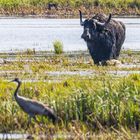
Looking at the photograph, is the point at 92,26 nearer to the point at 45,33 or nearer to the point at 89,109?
the point at 89,109

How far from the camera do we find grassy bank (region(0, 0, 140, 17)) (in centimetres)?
5975

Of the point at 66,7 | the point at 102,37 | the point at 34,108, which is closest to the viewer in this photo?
the point at 34,108

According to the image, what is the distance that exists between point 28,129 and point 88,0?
153 ft

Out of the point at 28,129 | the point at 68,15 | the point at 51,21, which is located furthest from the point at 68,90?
the point at 68,15

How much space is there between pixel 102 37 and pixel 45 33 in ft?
57.0

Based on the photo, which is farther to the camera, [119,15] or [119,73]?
[119,15]

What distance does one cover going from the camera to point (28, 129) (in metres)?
15.8

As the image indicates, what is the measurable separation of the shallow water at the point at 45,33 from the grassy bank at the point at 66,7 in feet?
12.3

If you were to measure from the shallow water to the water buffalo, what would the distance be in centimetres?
571

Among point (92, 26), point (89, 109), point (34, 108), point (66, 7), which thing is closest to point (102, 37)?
point (92, 26)

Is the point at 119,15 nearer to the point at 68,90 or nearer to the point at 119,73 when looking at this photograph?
the point at 119,73

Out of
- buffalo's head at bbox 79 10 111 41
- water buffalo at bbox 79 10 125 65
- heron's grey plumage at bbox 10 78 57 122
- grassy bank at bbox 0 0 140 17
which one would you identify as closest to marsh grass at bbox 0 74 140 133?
heron's grey plumage at bbox 10 78 57 122

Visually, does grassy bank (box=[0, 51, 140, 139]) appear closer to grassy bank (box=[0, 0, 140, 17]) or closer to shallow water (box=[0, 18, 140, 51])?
shallow water (box=[0, 18, 140, 51])

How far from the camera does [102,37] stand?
27.7m
